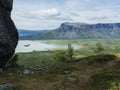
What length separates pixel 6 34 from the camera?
44.6m

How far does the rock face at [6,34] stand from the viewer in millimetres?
43513

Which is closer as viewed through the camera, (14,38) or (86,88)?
(86,88)

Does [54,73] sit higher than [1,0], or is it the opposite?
[1,0]

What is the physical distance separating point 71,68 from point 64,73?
117 inches

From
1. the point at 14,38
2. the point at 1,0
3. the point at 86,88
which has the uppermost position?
the point at 1,0

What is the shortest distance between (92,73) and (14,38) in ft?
61.5

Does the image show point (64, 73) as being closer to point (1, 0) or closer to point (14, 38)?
point (14, 38)

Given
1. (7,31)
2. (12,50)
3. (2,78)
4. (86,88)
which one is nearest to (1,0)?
(7,31)

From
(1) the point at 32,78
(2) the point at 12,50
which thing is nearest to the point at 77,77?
(1) the point at 32,78

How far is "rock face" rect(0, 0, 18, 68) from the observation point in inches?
1713

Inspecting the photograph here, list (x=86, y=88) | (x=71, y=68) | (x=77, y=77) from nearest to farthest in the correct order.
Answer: (x=86, y=88) < (x=77, y=77) < (x=71, y=68)

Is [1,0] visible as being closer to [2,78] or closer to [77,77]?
[2,78]

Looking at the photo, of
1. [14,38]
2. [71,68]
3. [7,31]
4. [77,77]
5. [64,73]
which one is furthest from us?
[14,38]

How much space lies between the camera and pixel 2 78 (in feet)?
122
